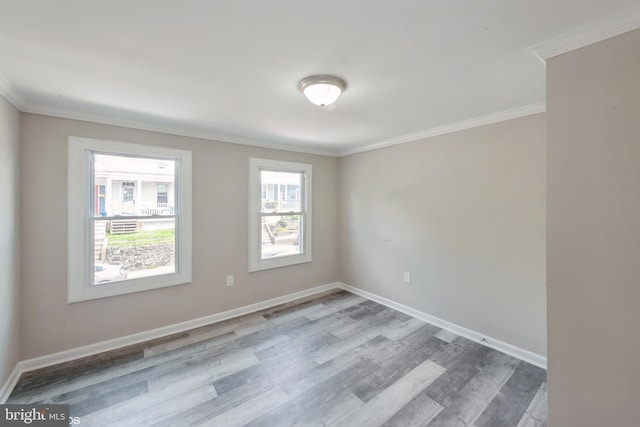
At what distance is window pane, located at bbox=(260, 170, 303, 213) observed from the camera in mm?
3775

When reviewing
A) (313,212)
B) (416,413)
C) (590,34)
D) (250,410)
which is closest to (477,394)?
(416,413)

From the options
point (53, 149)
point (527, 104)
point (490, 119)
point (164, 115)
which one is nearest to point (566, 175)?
point (527, 104)

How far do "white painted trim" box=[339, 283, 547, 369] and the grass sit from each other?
9.26 ft

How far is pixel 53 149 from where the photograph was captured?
7.81 feet

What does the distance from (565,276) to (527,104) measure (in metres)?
1.67

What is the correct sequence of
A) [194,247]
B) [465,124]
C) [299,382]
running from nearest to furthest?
1. [299,382]
2. [465,124]
3. [194,247]

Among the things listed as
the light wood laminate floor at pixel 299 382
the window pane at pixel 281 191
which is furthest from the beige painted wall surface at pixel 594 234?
the window pane at pixel 281 191

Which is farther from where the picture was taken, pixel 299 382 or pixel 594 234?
pixel 299 382

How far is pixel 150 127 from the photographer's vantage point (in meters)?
2.82

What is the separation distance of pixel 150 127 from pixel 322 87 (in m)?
2.08

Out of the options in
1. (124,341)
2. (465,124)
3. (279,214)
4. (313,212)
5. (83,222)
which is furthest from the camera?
(313,212)

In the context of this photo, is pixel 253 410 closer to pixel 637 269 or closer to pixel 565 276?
pixel 565 276

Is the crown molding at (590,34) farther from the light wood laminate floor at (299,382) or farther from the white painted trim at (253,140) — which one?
the light wood laminate floor at (299,382)

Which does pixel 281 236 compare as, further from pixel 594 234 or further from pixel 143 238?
pixel 594 234
